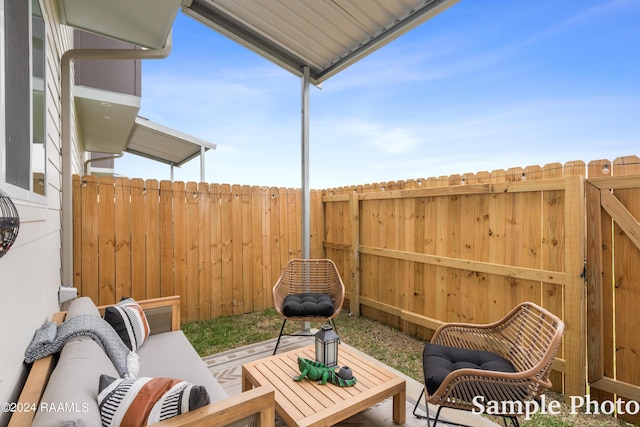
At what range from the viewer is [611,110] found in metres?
5.09

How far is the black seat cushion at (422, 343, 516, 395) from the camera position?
1.71m

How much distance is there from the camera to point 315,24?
271 cm

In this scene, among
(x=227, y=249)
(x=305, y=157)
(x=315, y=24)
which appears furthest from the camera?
(x=227, y=249)

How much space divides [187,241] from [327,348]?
97.8 inches

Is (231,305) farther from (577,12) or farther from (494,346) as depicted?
(577,12)

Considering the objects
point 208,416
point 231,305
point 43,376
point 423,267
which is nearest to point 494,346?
point 423,267

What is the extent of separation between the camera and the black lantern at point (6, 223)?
724 mm

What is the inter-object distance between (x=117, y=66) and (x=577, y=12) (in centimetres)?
731

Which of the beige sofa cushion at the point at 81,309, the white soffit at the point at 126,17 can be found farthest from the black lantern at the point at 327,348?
the white soffit at the point at 126,17

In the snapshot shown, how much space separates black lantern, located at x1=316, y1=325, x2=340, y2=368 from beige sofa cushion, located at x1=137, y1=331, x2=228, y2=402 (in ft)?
2.04

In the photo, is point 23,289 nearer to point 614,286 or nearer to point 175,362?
point 175,362

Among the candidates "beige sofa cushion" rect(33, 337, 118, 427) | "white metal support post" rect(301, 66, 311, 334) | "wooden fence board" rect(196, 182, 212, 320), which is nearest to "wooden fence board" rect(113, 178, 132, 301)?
"wooden fence board" rect(196, 182, 212, 320)

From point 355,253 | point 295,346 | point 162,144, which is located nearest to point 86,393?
point 295,346

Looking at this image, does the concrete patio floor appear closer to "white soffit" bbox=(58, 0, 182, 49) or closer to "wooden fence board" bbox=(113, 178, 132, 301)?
"wooden fence board" bbox=(113, 178, 132, 301)
